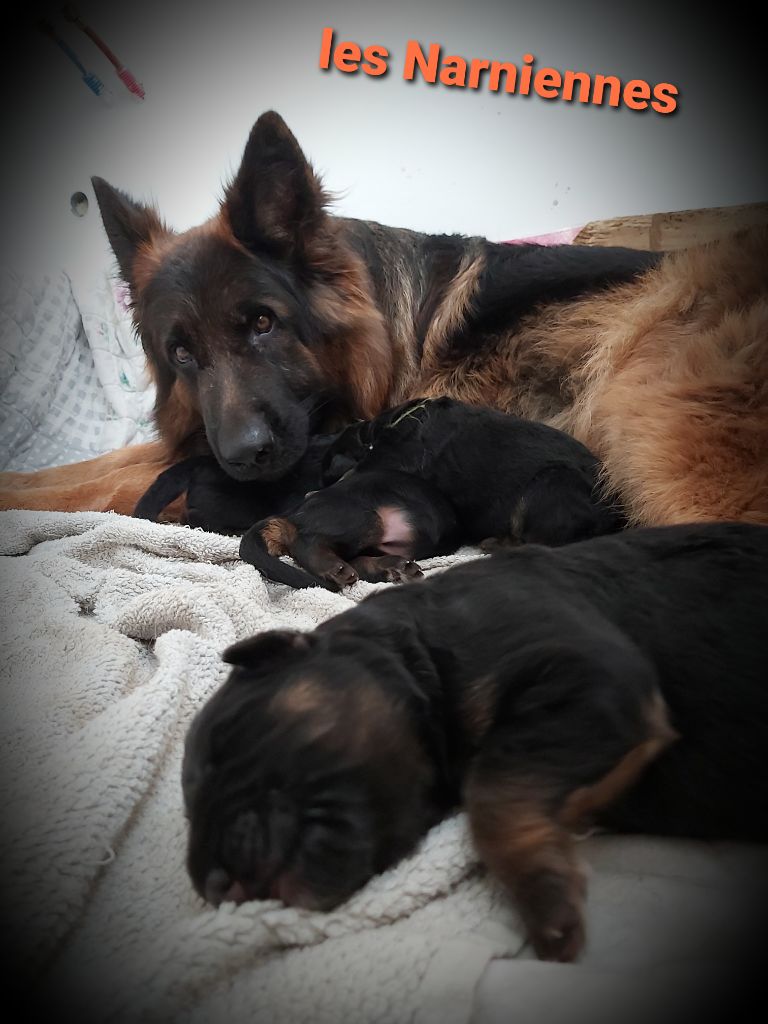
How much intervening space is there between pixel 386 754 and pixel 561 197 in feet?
10.3

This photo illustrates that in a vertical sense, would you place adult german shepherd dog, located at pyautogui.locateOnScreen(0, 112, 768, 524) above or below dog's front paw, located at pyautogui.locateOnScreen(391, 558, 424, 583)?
above

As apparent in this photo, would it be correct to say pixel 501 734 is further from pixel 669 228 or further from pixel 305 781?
A: pixel 669 228

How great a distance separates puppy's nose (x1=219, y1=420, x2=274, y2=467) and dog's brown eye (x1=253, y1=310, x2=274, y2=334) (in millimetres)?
370

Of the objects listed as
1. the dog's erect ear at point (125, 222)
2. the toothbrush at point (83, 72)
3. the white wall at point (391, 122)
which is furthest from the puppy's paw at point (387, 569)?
the toothbrush at point (83, 72)

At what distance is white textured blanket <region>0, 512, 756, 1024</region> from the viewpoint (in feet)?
2.35

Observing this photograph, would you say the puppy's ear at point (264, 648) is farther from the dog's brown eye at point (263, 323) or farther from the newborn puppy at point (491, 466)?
the dog's brown eye at point (263, 323)

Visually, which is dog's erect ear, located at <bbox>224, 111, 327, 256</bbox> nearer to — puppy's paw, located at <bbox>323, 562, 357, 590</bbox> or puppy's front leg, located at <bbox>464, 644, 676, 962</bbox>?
puppy's paw, located at <bbox>323, 562, 357, 590</bbox>

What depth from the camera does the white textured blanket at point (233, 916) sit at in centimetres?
72

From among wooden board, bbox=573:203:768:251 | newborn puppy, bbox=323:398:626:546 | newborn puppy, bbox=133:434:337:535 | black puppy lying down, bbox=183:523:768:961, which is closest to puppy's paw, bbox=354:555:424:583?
newborn puppy, bbox=323:398:626:546

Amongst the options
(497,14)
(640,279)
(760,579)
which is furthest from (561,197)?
(760,579)

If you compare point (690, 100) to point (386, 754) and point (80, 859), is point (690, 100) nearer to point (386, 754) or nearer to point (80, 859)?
point (386, 754)

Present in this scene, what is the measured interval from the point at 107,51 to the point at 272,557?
3142 millimetres

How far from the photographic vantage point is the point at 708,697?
950 mm

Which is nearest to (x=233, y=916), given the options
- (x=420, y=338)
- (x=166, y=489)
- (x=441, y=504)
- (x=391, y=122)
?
(x=441, y=504)
